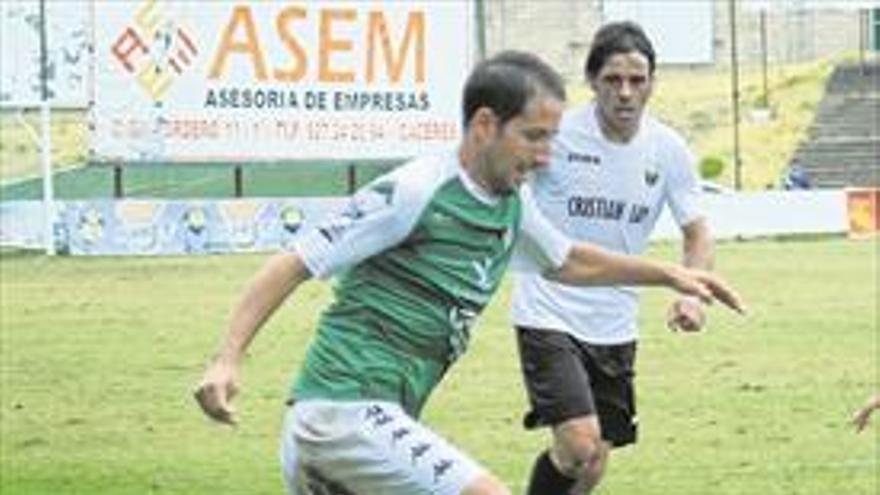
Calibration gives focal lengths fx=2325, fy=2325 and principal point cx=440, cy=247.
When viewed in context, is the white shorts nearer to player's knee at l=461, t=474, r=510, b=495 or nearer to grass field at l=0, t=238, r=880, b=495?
player's knee at l=461, t=474, r=510, b=495

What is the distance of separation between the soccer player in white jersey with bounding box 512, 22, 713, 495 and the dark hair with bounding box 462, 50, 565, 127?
137 inches

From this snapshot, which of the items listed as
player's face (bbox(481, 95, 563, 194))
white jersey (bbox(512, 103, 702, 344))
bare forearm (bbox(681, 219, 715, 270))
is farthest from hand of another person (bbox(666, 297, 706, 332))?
player's face (bbox(481, 95, 563, 194))

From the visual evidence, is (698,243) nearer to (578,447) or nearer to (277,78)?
(578,447)

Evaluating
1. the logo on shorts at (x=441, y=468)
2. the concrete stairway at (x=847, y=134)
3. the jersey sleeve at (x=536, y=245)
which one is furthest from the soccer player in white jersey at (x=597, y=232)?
the concrete stairway at (x=847, y=134)

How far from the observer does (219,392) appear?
6.30 metres

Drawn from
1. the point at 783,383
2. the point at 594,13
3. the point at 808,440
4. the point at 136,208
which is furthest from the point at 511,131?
the point at 594,13

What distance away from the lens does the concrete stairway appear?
60625mm

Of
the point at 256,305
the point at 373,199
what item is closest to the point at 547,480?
the point at 373,199

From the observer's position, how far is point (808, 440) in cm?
1424

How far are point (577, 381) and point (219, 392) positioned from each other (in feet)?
13.1

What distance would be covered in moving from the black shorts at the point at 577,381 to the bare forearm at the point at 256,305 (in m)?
3.79

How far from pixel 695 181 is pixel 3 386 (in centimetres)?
913

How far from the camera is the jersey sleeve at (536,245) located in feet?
23.0

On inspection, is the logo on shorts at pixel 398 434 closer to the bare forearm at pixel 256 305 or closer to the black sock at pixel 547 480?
the bare forearm at pixel 256 305
